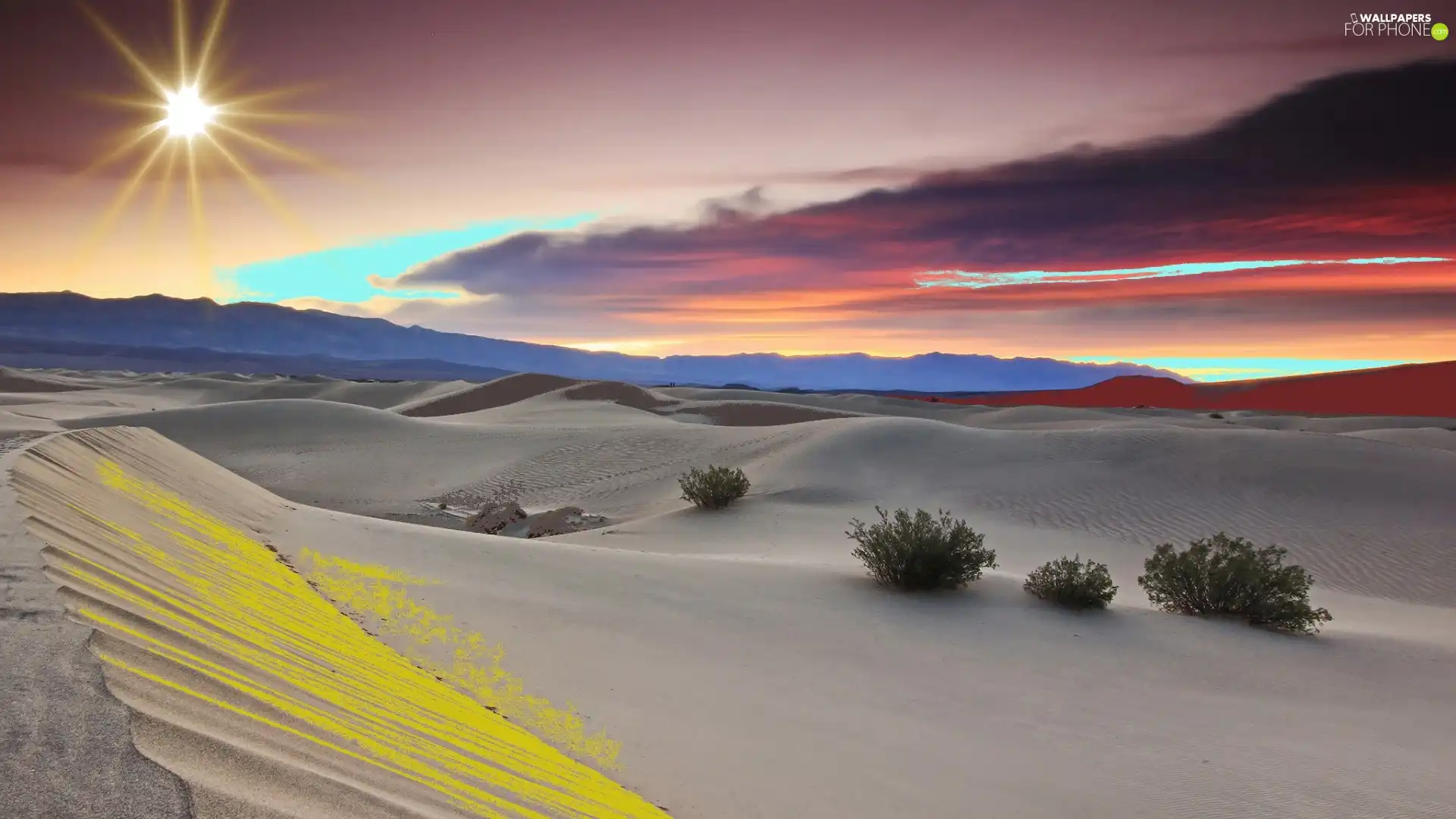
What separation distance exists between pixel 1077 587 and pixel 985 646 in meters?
1.59

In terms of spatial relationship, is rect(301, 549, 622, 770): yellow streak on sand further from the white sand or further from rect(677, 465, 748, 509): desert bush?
rect(677, 465, 748, 509): desert bush

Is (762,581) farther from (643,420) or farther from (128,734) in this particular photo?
(643,420)

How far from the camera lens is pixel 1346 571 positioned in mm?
12031

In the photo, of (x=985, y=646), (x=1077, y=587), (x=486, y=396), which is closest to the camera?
(x=985, y=646)

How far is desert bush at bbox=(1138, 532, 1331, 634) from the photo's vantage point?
25.0ft

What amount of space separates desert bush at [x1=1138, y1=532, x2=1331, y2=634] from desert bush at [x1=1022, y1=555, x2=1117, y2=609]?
3.01 ft

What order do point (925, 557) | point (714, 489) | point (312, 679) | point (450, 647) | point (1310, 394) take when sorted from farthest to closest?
point (1310, 394) < point (714, 489) < point (925, 557) < point (450, 647) < point (312, 679)

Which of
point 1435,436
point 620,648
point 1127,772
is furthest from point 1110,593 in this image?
point 1435,436

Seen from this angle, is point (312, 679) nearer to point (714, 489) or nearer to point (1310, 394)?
point (714, 489)

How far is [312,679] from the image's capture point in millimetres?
3414

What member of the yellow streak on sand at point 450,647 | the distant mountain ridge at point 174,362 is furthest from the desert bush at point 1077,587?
the distant mountain ridge at point 174,362

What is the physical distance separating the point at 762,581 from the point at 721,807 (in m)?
4.33

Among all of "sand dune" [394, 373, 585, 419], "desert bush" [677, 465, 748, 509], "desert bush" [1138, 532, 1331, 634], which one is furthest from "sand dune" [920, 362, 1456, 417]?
"desert bush" [1138, 532, 1331, 634]

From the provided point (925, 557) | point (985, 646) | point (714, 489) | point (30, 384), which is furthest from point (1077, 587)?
point (30, 384)
